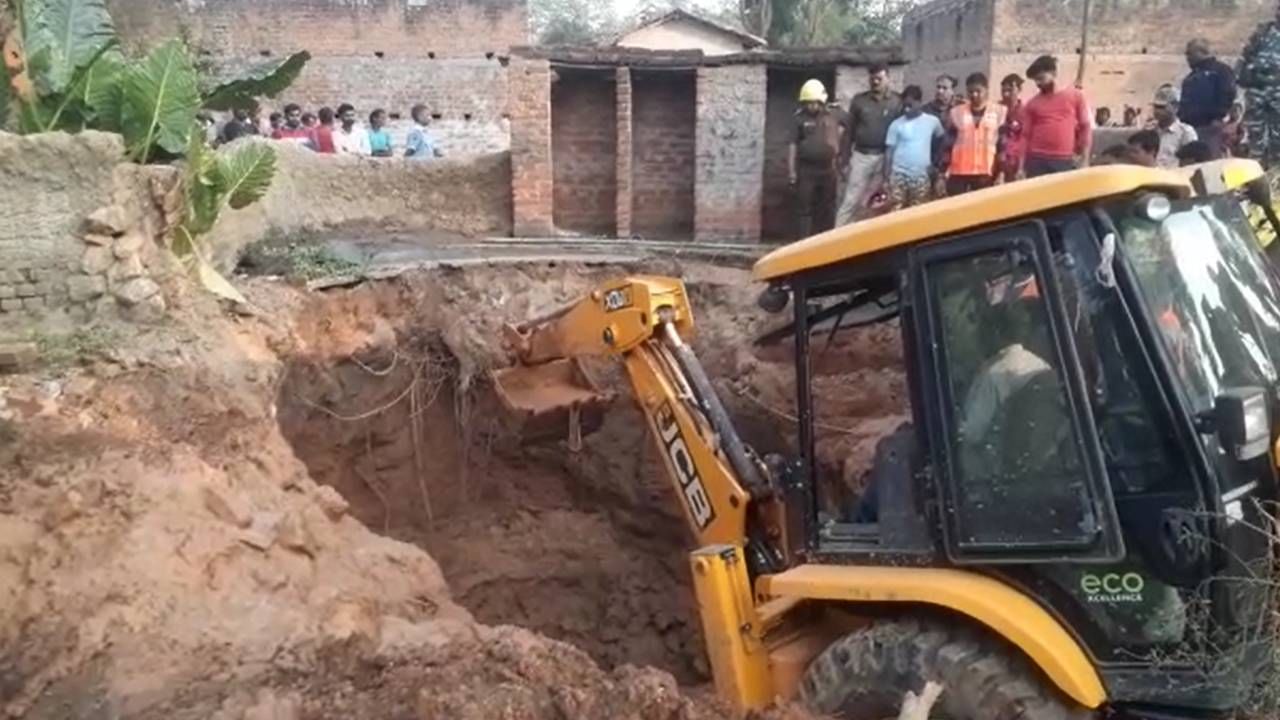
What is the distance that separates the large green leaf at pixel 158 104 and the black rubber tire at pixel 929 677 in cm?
621

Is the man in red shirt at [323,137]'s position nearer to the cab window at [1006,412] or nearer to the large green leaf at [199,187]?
the large green leaf at [199,187]

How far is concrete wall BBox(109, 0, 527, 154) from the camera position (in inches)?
810

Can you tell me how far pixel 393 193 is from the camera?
12547 mm

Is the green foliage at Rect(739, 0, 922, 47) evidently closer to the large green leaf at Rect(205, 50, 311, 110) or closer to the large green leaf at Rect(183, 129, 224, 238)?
the large green leaf at Rect(205, 50, 311, 110)

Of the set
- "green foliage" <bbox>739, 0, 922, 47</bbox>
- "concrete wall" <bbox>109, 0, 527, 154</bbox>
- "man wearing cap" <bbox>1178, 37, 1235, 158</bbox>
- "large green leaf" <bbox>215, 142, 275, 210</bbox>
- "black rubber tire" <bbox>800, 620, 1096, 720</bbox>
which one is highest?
"green foliage" <bbox>739, 0, 922, 47</bbox>

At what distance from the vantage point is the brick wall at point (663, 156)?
516 inches

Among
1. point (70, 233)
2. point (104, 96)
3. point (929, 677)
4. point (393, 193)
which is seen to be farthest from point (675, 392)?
point (393, 193)

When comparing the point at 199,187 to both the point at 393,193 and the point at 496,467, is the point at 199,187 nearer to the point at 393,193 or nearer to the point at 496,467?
the point at 496,467

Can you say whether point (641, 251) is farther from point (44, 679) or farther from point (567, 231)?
point (44, 679)

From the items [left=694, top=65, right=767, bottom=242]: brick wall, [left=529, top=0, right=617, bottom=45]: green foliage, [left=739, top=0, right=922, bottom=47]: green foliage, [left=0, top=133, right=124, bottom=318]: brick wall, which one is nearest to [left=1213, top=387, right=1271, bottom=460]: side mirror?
[left=0, top=133, right=124, bottom=318]: brick wall

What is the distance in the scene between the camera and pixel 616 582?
880 cm

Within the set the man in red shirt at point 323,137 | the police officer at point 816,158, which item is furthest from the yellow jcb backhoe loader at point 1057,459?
the man in red shirt at point 323,137

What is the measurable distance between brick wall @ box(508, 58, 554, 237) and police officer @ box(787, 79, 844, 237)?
2.57 m

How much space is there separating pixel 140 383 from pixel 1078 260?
559cm
